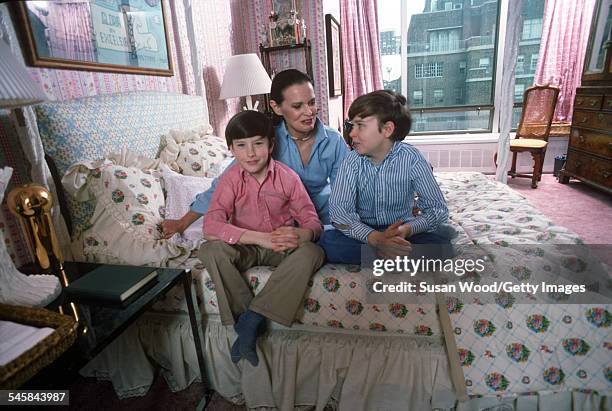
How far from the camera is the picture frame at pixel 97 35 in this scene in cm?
147

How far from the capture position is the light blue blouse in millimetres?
1664

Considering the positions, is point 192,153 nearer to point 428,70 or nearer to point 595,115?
point 595,115

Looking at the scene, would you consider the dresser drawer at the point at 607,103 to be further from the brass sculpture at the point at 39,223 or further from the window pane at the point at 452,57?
the brass sculpture at the point at 39,223

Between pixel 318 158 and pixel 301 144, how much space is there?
102 mm

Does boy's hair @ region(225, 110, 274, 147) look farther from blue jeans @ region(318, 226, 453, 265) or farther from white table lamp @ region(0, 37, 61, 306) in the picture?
white table lamp @ region(0, 37, 61, 306)

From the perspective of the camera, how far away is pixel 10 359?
0.72 m

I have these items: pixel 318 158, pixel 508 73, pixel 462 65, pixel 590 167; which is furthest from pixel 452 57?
pixel 318 158

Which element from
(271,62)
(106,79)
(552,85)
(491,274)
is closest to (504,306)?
(491,274)

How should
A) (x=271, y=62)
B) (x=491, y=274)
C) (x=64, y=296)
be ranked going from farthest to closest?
(x=271, y=62), (x=491, y=274), (x=64, y=296)

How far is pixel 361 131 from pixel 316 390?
3.20 feet

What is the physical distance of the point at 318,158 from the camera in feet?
5.51

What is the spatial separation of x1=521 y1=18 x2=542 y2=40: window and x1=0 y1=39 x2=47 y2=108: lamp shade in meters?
5.07

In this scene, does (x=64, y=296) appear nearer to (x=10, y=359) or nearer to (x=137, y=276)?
(x=137, y=276)

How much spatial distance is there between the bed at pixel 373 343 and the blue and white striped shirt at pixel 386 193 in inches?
7.8
